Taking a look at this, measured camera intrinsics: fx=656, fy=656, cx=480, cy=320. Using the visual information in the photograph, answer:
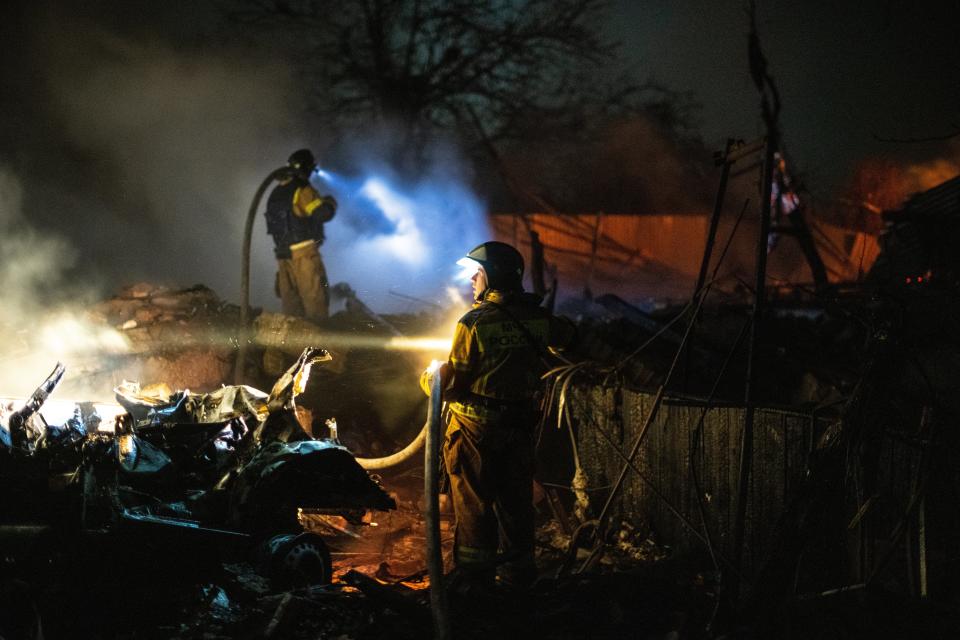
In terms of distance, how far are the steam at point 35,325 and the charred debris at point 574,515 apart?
8.78 feet

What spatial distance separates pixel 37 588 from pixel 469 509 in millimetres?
2253

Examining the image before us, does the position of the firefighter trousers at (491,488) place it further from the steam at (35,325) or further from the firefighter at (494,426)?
the steam at (35,325)

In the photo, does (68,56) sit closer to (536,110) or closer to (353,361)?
(353,361)

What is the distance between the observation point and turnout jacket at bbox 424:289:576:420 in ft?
13.3

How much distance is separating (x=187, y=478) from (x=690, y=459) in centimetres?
320

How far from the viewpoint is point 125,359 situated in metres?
7.16

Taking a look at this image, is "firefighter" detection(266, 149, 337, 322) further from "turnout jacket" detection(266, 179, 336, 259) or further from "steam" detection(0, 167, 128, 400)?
"steam" detection(0, 167, 128, 400)

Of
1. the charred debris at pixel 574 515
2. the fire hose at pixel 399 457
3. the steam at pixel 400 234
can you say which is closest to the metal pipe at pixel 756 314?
the charred debris at pixel 574 515

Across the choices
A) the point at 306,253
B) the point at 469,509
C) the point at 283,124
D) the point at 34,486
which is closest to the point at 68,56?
the point at 283,124

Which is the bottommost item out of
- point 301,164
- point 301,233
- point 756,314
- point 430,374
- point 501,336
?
point 430,374

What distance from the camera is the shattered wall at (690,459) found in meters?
3.96

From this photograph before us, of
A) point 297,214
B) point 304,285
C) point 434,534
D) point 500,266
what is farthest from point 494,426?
point 297,214

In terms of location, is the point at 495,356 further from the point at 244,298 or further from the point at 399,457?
the point at 244,298

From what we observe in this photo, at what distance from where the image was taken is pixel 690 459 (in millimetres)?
4309
